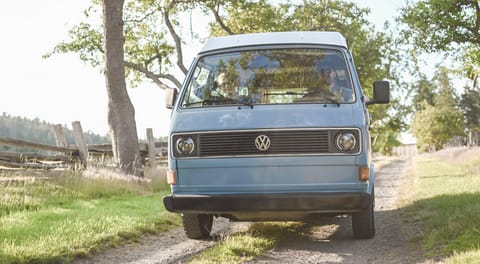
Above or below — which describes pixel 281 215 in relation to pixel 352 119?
below

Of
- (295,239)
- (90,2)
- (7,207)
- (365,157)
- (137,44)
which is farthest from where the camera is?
(137,44)

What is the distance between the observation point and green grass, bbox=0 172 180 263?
6.44 m

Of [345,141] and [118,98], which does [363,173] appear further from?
[118,98]

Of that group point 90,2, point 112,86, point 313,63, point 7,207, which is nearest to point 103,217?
point 7,207

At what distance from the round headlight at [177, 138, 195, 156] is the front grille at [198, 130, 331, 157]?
12 centimetres

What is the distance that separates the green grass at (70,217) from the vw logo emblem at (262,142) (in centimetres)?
223

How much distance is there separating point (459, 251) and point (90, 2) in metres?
23.7

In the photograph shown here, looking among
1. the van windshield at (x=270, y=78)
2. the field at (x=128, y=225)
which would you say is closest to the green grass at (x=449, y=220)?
the field at (x=128, y=225)

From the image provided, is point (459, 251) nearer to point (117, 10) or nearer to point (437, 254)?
point (437, 254)

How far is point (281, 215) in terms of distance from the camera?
6711 mm

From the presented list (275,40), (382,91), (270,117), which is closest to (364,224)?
(382,91)

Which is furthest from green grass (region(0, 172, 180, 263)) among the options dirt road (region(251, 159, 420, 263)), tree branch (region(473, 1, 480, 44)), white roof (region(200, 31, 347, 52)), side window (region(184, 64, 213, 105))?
tree branch (region(473, 1, 480, 44))

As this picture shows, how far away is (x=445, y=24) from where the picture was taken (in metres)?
20.5

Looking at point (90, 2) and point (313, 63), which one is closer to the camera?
point (313, 63)
